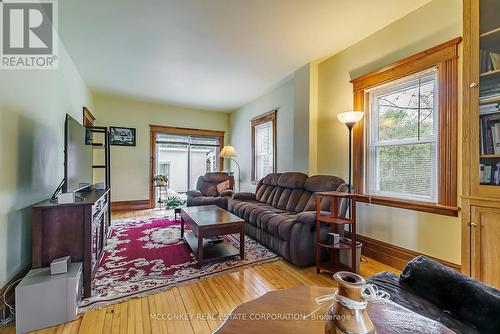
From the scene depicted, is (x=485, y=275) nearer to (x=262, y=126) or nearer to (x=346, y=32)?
(x=346, y=32)

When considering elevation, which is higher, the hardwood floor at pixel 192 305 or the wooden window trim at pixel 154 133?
the wooden window trim at pixel 154 133

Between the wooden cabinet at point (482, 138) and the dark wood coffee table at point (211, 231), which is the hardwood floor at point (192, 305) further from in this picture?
the wooden cabinet at point (482, 138)

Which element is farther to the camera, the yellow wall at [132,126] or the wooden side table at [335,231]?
the yellow wall at [132,126]

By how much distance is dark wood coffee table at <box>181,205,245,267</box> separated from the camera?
7.88ft

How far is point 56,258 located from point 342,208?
9.24 feet

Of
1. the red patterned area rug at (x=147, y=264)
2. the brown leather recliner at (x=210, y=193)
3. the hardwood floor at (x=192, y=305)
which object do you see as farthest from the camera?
the brown leather recliner at (x=210, y=193)

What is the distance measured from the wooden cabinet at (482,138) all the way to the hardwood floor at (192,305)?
3.47 feet

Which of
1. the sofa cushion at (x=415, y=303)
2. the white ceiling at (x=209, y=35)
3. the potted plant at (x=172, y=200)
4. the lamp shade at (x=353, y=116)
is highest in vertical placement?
the white ceiling at (x=209, y=35)

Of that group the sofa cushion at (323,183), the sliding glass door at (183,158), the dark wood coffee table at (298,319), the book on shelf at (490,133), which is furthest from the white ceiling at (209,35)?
the dark wood coffee table at (298,319)

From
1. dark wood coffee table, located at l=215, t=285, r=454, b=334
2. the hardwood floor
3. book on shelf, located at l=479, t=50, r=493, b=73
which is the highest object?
book on shelf, located at l=479, t=50, r=493, b=73

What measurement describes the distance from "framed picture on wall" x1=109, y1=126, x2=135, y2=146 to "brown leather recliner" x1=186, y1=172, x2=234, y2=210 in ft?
6.87

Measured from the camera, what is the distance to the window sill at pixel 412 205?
2.07 m

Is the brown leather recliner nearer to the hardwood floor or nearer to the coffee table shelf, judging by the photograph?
the coffee table shelf

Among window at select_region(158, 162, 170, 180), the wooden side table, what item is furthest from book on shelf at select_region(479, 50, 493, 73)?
window at select_region(158, 162, 170, 180)
